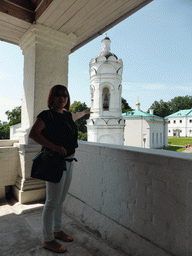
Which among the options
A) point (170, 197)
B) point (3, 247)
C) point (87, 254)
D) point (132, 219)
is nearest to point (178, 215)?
point (170, 197)

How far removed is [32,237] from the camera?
66.9 inches

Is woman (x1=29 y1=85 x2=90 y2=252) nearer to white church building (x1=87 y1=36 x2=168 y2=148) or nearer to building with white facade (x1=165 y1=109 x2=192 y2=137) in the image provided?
building with white facade (x1=165 y1=109 x2=192 y2=137)

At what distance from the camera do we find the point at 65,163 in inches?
53.3

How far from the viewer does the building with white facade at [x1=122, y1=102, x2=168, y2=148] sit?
770 inches

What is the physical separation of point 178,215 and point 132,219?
456 millimetres

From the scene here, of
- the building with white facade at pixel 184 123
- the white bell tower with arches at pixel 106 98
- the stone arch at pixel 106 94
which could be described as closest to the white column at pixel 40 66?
the building with white facade at pixel 184 123

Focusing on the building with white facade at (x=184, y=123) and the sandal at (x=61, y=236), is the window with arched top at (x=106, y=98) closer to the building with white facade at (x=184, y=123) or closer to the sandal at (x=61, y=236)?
the building with white facade at (x=184, y=123)

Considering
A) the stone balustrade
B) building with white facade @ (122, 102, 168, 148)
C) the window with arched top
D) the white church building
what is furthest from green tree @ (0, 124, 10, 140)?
building with white facade @ (122, 102, 168, 148)

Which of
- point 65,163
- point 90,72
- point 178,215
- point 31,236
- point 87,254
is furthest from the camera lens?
point 90,72

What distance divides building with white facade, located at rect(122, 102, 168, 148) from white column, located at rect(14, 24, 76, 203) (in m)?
17.4

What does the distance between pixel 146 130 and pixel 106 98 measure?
596 centimetres

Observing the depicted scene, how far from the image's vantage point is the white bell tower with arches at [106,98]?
1706cm

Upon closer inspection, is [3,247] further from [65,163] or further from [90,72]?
[90,72]

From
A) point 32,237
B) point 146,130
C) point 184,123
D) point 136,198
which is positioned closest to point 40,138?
point 136,198
